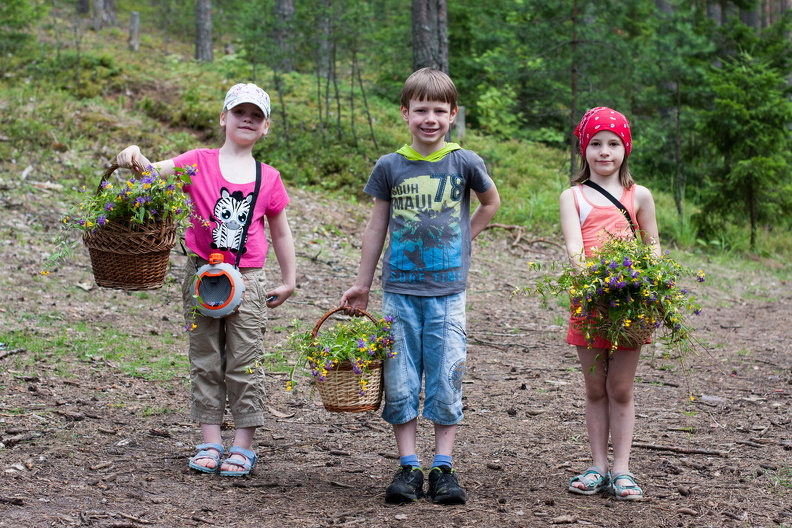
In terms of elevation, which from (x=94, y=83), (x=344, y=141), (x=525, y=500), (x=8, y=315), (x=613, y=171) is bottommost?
(x=525, y=500)

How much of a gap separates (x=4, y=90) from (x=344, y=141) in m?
5.67

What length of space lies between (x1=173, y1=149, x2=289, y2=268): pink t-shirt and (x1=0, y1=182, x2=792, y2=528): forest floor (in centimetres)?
59

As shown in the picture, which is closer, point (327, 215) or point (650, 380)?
point (650, 380)

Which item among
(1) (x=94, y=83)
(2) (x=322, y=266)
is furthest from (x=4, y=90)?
(2) (x=322, y=266)

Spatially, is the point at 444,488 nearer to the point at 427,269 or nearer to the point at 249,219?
the point at 427,269

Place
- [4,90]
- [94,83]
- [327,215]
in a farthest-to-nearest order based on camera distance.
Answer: [94,83], [4,90], [327,215]

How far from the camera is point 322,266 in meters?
9.05

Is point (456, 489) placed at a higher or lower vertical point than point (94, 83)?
lower

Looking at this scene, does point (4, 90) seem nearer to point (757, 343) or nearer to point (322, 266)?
point (322, 266)

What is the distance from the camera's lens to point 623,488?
11.6 ft

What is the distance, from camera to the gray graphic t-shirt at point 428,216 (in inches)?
139

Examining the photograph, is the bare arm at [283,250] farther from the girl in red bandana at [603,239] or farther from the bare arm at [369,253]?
the girl in red bandana at [603,239]

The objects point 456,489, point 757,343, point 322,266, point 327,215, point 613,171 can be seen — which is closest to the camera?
point 456,489

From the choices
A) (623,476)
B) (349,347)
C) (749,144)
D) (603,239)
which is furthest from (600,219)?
(749,144)
